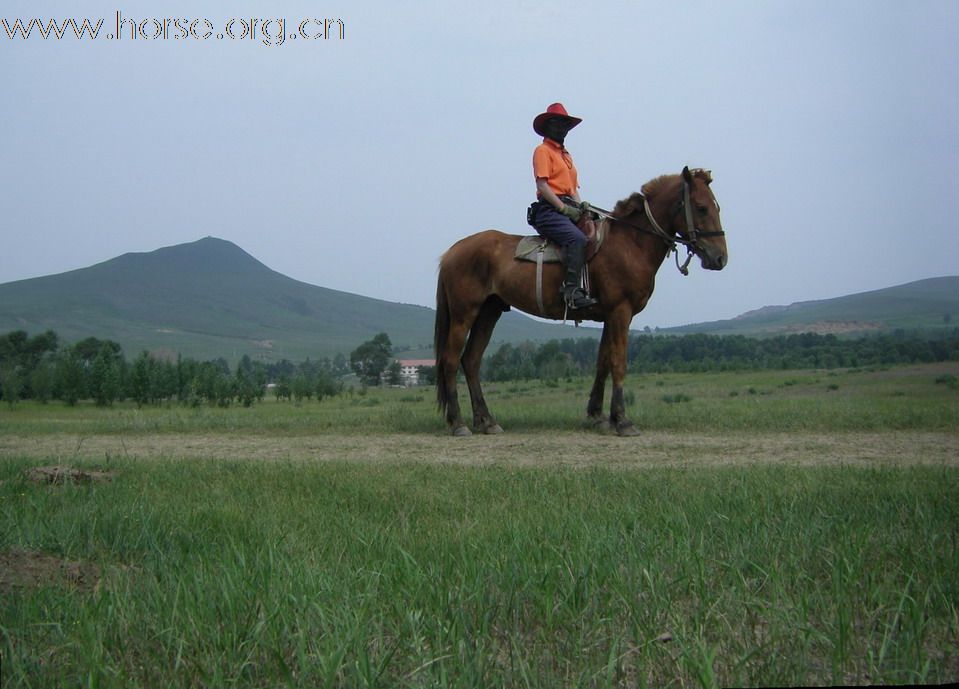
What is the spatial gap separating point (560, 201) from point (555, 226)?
0.31m

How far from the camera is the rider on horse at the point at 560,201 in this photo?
9609 millimetres

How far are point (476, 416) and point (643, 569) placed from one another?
7519 millimetres

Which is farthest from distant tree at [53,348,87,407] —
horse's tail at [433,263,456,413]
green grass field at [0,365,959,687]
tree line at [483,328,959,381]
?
green grass field at [0,365,959,687]

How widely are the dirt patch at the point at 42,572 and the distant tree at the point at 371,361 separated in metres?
17.1

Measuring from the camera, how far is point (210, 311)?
141 m

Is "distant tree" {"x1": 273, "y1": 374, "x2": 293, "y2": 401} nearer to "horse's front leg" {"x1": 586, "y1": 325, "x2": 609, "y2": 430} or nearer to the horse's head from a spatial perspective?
"horse's front leg" {"x1": 586, "y1": 325, "x2": 609, "y2": 430}

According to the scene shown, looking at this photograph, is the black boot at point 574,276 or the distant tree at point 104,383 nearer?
the black boot at point 574,276

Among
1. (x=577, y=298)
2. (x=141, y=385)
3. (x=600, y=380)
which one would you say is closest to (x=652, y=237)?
(x=577, y=298)

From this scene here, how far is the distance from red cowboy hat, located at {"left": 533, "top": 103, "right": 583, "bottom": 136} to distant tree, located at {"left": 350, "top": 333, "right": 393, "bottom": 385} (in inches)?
449

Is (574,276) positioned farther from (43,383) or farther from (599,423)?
(43,383)

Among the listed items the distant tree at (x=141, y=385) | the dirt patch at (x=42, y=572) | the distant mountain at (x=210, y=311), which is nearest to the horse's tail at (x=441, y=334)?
the dirt patch at (x=42, y=572)

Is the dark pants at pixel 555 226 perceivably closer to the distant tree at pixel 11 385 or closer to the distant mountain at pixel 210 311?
the distant tree at pixel 11 385

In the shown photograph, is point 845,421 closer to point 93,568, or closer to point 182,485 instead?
point 182,485

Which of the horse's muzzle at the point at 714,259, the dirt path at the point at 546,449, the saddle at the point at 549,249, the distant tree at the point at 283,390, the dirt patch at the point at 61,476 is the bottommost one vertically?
the dirt path at the point at 546,449
